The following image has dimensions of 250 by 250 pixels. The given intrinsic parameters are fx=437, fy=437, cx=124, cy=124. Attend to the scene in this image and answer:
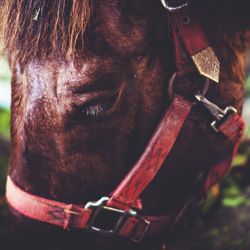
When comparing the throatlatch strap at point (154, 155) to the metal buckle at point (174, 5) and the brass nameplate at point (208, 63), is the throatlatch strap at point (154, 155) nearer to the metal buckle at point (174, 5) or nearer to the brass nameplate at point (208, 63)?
the brass nameplate at point (208, 63)

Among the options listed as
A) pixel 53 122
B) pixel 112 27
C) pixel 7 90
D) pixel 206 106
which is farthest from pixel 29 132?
pixel 7 90

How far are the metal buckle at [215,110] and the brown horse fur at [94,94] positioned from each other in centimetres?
3

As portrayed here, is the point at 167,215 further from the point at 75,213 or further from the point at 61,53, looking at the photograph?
the point at 61,53

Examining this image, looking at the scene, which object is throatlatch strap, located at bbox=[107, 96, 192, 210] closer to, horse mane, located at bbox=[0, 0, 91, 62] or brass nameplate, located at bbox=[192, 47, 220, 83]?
brass nameplate, located at bbox=[192, 47, 220, 83]

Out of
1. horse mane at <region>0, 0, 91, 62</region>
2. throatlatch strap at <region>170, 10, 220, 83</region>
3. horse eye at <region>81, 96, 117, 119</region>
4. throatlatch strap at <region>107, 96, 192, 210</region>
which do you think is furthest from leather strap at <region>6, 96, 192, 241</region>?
horse mane at <region>0, 0, 91, 62</region>

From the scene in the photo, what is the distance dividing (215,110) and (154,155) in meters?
0.34

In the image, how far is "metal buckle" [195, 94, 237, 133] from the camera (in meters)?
1.93

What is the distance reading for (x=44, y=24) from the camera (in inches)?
67.8

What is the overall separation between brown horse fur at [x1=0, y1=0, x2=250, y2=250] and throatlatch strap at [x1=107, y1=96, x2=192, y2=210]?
0.17 ft

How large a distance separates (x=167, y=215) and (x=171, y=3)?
1.01 metres

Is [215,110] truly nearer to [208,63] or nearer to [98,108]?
[208,63]

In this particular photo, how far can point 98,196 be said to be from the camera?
1941 millimetres

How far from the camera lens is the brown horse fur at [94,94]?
1731 millimetres

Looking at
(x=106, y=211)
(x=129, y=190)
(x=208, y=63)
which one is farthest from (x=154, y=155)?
(x=208, y=63)
